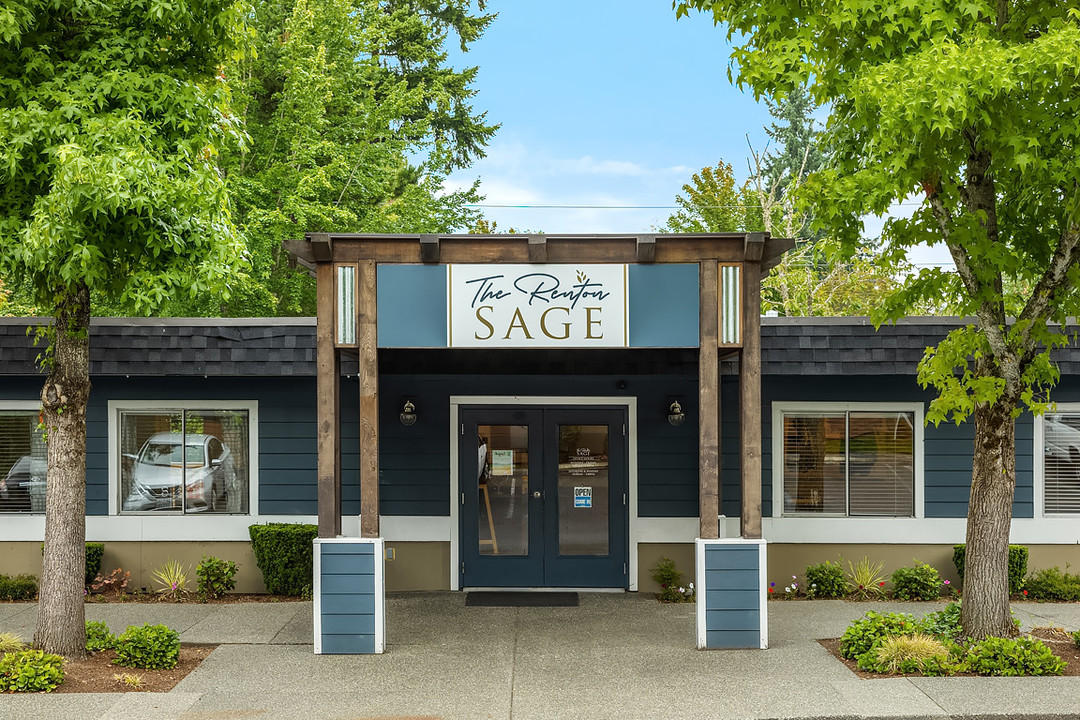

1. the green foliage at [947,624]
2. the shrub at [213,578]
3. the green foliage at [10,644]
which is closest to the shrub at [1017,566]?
the green foliage at [947,624]

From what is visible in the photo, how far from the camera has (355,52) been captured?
21.0 metres

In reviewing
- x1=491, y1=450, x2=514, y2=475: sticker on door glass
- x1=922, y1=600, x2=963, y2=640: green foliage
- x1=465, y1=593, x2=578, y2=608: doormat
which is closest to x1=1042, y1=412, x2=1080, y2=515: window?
x1=922, y1=600, x2=963, y2=640: green foliage

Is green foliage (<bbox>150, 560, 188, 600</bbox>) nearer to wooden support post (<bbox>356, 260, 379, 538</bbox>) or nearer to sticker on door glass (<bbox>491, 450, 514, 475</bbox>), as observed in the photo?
wooden support post (<bbox>356, 260, 379, 538</bbox>)

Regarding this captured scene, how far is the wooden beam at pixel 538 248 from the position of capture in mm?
7395

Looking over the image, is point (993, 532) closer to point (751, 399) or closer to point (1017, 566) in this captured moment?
point (751, 399)

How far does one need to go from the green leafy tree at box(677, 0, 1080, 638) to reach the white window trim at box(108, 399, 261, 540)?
6766 mm

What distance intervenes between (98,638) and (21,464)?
3778mm

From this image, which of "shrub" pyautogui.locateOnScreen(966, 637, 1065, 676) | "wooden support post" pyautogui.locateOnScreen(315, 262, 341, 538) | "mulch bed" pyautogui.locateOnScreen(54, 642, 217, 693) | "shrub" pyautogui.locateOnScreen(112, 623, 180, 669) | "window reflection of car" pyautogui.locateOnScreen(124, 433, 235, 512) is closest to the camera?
"mulch bed" pyautogui.locateOnScreen(54, 642, 217, 693)

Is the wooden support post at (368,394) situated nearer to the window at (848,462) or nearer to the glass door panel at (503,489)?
the glass door panel at (503,489)

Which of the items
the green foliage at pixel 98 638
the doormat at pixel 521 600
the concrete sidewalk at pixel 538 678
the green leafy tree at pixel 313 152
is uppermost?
the green leafy tree at pixel 313 152

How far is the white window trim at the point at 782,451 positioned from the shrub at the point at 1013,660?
10.5 feet

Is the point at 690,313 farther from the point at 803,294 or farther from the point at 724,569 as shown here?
the point at 803,294

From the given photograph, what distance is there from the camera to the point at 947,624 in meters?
7.56

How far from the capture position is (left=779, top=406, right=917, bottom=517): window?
10.2 meters
